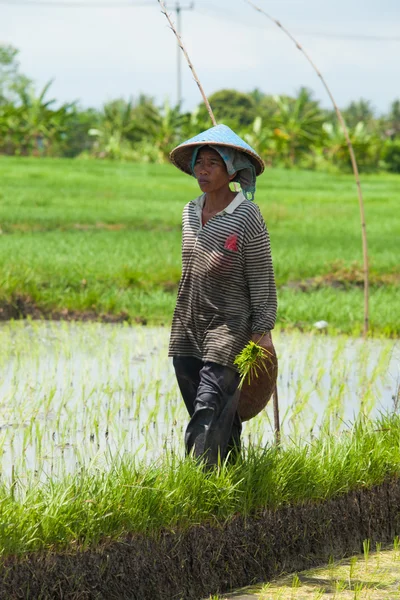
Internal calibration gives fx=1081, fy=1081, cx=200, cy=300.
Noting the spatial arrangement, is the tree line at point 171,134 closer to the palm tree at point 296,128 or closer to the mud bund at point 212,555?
the palm tree at point 296,128

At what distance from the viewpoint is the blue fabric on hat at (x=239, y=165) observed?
3.75 meters

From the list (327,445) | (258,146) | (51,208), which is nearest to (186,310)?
(327,445)

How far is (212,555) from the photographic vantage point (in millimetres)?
3416

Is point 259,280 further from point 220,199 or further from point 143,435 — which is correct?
point 143,435

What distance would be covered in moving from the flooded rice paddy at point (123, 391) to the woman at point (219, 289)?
1.05ft

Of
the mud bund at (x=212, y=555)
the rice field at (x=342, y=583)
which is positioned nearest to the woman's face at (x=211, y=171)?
the mud bund at (x=212, y=555)

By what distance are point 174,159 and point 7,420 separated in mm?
1784

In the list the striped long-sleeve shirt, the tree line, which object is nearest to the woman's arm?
the striped long-sleeve shirt

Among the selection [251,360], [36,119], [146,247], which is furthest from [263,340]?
[36,119]

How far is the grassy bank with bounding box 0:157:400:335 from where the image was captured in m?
8.83

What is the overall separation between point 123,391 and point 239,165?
2.43 metres

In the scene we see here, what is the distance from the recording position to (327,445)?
14.0 ft

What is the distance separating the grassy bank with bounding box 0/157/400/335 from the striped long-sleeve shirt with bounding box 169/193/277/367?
178 inches

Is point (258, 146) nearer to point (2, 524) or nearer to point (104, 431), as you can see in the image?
point (104, 431)
